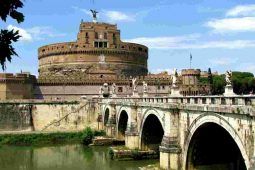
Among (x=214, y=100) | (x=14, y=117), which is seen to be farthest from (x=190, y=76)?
(x=214, y=100)

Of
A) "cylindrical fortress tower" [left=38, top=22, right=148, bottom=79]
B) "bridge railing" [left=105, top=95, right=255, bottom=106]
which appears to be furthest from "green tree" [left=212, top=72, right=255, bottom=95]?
"bridge railing" [left=105, top=95, right=255, bottom=106]

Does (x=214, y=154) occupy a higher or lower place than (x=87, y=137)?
higher

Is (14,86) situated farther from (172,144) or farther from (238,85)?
(172,144)

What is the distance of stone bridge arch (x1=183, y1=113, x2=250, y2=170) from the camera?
1177 cm

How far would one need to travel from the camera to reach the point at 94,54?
5638 cm

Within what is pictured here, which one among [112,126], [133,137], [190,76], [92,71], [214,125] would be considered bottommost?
[133,137]

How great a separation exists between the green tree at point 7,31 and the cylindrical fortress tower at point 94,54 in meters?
49.8

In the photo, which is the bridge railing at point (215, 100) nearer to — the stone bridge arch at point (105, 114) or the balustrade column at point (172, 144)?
the balustrade column at point (172, 144)

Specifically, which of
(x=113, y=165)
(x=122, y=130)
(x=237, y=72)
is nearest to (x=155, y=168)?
(x=113, y=165)

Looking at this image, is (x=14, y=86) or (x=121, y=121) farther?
(x=14, y=86)

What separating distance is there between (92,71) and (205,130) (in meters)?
37.9

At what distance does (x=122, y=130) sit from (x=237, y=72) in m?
35.0

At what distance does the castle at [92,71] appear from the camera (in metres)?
49.7

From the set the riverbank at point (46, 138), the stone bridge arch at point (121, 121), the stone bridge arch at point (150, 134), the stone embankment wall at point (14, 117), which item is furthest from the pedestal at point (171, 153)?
the stone embankment wall at point (14, 117)
